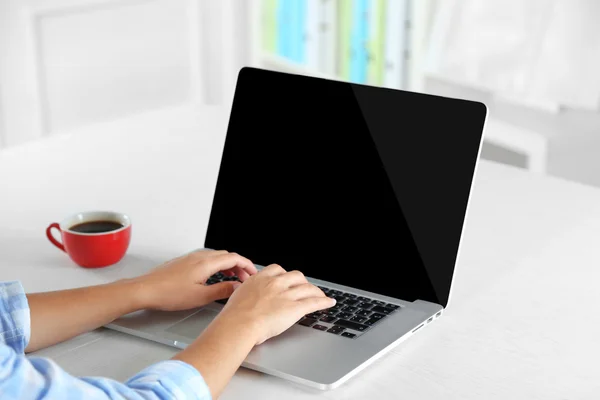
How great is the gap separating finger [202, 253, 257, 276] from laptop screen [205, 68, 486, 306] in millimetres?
85

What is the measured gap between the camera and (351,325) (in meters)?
1.04

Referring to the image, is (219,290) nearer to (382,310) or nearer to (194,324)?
(194,324)

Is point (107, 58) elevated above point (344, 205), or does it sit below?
below

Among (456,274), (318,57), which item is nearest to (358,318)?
(456,274)

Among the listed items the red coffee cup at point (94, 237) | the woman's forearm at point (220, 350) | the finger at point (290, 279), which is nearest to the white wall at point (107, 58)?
the red coffee cup at point (94, 237)

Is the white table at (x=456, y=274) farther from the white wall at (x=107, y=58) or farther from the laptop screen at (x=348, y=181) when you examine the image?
the white wall at (x=107, y=58)

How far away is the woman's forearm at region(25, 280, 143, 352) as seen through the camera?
1029 millimetres

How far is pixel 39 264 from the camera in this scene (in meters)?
1.28

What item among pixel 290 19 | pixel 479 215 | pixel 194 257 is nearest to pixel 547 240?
pixel 479 215

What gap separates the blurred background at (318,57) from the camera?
7.90 feet

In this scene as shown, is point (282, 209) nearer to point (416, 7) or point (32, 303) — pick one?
point (32, 303)

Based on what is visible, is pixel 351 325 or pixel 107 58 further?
pixel 107 58

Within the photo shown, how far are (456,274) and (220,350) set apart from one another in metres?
0.45

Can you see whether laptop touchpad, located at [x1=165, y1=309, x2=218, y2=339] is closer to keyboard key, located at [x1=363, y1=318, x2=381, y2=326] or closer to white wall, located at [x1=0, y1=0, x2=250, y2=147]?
keyboard key, located at [x1=363, y1=318, x2=381, y2=326]
